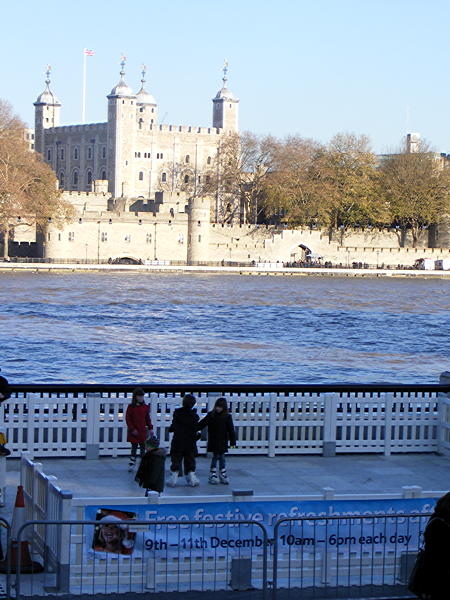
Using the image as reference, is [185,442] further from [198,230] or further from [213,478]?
[198,230]

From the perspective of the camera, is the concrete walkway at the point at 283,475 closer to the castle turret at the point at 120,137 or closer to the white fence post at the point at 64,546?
the white fence post at the point at 64,546

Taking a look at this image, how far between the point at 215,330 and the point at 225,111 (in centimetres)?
9969

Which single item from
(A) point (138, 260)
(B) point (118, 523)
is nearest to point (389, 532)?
(B) point (118, 523)

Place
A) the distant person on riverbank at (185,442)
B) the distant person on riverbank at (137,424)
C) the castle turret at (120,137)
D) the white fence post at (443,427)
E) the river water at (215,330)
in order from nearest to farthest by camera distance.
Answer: the distant person on riverbank at (185,442), the distant person on riverbank at (137,424), the white fence post at (443,427), the river water at (215,330), the castle turret at (120,137)

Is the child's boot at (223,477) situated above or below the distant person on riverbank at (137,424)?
below

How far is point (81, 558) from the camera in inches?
377

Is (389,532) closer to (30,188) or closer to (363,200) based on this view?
(30,188)

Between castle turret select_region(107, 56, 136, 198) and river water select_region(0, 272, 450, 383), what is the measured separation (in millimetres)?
42089

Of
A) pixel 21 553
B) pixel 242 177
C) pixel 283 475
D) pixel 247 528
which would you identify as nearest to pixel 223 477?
pixel 283 475

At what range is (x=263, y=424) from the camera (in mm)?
15570

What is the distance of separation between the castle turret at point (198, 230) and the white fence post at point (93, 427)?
9611 cm

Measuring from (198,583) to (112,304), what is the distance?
67.1 meters

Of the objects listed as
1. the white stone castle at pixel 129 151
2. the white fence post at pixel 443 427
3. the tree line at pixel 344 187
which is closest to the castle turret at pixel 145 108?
the white stone castle at pixel 129 151

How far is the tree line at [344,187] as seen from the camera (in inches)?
4604
